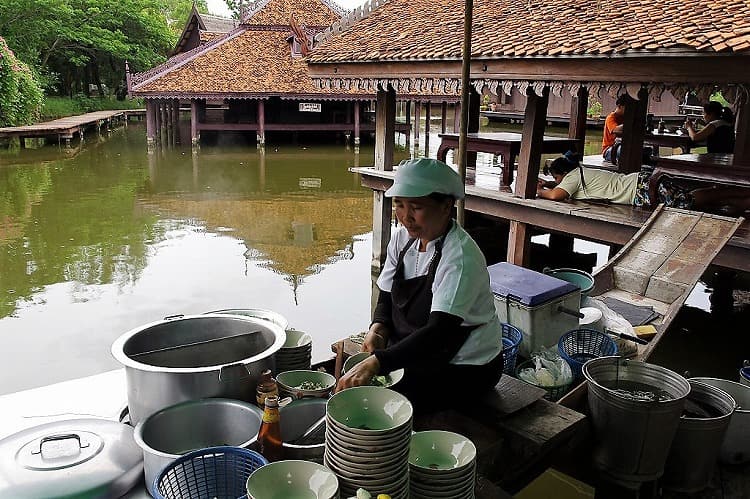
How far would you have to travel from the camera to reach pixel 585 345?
4.05m

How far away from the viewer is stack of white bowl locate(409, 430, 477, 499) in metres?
2.26

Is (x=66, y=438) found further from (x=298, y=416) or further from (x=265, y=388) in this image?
(x=298, y=416)

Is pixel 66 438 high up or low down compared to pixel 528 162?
down

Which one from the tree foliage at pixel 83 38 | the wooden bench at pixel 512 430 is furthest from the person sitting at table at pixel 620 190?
the tree foliage at pixel 83 38

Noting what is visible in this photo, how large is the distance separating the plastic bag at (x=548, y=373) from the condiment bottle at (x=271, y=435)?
1.80 m

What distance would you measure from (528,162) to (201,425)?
651 centimetres

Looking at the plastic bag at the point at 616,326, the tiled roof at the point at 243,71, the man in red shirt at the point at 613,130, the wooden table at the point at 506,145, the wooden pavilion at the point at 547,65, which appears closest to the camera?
the plastic bag at the point at 616,326

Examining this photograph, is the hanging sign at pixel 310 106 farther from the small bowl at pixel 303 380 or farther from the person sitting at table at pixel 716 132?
the small bowl at pixel 303 380

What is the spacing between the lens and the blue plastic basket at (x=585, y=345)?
13.0 feet

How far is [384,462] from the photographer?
2100 mm

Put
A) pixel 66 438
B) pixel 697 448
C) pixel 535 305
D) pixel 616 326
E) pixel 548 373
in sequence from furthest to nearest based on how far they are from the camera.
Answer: pixel 616 326 → pixel 535 305 → pixel 548 373 → pixel 697 448 → pixel 66 438

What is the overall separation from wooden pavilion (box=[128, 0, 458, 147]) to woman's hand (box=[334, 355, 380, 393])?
1917 centimetres

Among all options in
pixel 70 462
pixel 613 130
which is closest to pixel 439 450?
pixel 70 462

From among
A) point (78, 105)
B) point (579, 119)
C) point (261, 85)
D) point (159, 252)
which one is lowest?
point (159, 252)
